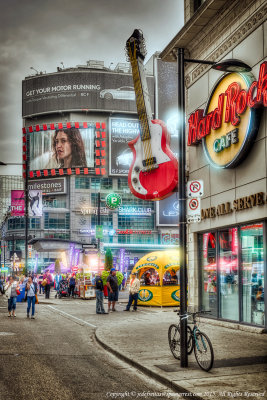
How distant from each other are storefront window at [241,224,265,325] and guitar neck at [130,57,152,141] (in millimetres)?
7429

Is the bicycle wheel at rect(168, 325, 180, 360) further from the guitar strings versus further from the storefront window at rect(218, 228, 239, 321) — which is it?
the guitar strings

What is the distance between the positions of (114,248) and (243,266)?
74.9 meters

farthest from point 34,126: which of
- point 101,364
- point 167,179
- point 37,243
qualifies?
point 101,364

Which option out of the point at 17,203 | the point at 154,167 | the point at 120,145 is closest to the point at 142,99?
the point at 154,167

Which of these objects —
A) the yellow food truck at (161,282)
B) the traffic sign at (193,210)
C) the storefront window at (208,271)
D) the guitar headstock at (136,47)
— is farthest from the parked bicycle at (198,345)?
the guitar headstock at (136,47)

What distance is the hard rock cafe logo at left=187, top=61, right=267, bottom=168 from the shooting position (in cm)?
1468

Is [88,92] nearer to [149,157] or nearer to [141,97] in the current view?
[141,97]

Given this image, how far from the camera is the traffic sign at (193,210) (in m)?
11.0

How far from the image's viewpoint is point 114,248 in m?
90.3

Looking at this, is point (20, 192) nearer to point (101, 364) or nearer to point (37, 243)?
point (37, 243)

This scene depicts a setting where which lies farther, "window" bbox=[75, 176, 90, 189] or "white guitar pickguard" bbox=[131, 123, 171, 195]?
"window" bbox=[75, 176, 90, 189]

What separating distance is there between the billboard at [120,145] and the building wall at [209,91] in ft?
248

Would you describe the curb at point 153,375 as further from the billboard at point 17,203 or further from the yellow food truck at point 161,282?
the billboard at point 17,203

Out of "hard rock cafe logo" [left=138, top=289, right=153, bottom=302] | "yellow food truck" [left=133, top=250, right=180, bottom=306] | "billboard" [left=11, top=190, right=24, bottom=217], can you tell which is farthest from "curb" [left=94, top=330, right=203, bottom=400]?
"billboard" [left=11, top=190, right=24, bottom=217]
